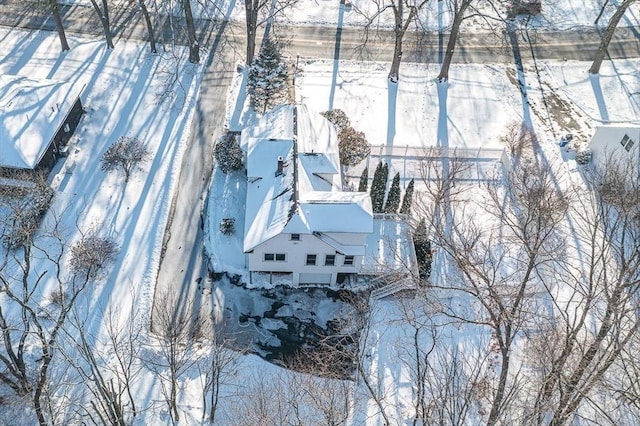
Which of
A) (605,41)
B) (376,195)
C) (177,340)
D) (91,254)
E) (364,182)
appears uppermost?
(605,41)

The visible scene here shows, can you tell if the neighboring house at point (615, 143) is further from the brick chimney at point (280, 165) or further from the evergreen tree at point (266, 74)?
the evergreen tree at point (266, 74)

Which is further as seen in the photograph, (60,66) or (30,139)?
(60,66)

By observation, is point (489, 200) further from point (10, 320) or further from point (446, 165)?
point (10, 320)

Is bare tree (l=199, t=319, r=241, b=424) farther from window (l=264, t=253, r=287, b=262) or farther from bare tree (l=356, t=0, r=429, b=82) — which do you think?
bare tree (l=356, t=0, r=429, b=82)

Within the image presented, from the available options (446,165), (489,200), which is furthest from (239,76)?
→ (489,200)

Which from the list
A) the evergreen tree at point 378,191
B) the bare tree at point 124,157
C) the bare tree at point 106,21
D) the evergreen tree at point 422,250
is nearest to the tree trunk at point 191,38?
the bare tree at point 106,21

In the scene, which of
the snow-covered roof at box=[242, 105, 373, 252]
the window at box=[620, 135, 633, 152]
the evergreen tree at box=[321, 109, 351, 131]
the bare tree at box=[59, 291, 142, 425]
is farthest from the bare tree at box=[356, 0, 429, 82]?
the bare tree at box=[59, 291, 142, 425]

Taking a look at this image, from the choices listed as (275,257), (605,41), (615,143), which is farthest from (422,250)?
(605,41)

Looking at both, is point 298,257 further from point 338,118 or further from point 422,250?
point 338,118
